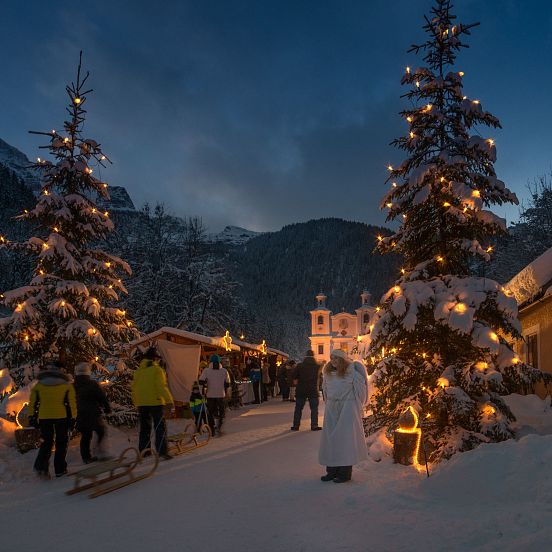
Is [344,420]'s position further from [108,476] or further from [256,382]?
[256,382]

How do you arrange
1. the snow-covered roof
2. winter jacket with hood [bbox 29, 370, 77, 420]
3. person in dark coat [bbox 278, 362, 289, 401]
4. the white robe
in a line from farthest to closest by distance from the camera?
person in dark coat [bbox 278, 362, 289, 401], the snow-covered roof, winter jacket with hood [bbox 29, 370, 77, 420], the white robe

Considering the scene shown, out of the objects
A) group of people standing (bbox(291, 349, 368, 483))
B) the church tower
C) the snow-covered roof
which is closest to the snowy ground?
group of people standing (bbox(291, 349, 368, 483))

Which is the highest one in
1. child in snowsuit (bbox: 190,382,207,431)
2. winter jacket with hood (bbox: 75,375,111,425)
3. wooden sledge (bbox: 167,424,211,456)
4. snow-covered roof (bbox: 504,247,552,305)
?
snow-covered roof (bbox: 504,247,552,305)

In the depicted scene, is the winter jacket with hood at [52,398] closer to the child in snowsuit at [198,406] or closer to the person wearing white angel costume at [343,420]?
the person wearing white angel costume at [343,420]

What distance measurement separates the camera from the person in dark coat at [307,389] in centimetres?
1192

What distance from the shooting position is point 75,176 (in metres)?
11.3

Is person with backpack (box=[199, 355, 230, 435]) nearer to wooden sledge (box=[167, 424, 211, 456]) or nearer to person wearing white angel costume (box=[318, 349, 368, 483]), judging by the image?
wooden sledge (box=[167, 424, 211, 456])

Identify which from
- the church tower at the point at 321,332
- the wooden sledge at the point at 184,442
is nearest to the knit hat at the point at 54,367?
the wooden sledge at the point at 184,442

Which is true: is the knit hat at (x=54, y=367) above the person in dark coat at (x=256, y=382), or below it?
above

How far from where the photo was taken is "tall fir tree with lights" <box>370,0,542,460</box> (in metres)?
7.38

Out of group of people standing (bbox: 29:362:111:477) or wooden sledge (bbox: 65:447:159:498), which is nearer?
wooden sledge (bbox: 65:447:159:498)

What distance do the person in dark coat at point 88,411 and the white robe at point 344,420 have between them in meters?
3.85

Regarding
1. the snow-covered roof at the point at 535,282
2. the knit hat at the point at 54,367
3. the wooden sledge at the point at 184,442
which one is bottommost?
the wooden sledge at the point at 184,442

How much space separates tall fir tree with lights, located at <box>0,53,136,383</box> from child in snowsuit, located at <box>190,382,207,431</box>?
2116mm
